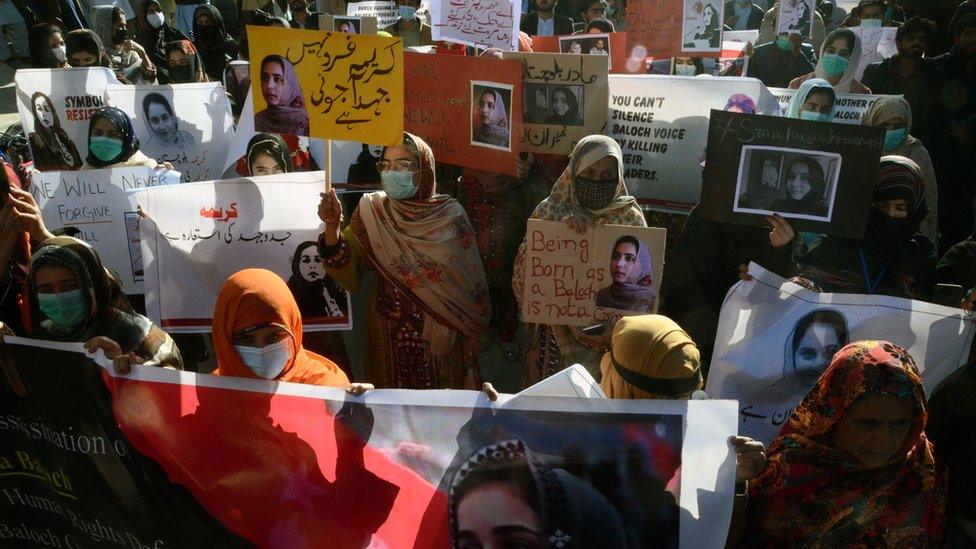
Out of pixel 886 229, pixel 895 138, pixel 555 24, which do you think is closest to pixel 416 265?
pixel 886 229

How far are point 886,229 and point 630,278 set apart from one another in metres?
1.12

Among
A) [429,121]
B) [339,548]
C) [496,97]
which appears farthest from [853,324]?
[429,121]

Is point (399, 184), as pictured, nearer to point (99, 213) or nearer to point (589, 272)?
point (589, 272)

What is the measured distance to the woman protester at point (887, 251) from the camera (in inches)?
125

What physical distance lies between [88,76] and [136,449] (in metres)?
4.00

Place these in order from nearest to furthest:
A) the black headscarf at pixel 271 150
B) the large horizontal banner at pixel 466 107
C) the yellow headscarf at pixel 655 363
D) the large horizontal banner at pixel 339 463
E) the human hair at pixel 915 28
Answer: the large horizontal banner at pixel 339 463
the yellow headscarf at pixel 655 363
the large horizontal banner at pixel 466 107
the black headscarf at pixel 271 150
the human hair at pixel 915 28

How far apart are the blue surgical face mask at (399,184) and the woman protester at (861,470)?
6.61 ft

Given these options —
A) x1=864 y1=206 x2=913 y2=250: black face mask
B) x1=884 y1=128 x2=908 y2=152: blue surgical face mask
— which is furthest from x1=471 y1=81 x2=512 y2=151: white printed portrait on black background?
x1=884 y1=128 x2=908 y2=152: blue surgical face mask

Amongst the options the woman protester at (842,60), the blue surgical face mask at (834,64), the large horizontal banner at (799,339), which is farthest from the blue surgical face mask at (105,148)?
the blue surgical face mask at (834,64)

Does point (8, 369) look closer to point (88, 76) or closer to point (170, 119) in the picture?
point (170, 119)

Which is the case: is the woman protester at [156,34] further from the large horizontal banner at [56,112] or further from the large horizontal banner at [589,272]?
the large horizontal banner at [589,272]

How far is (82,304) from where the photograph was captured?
281cm

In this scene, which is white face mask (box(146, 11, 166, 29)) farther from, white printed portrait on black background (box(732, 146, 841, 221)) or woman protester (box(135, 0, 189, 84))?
white printed portrait on black background (box(732, 146, 841, 221))

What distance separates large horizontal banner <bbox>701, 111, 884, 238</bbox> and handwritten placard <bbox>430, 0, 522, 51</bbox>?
240 cm
